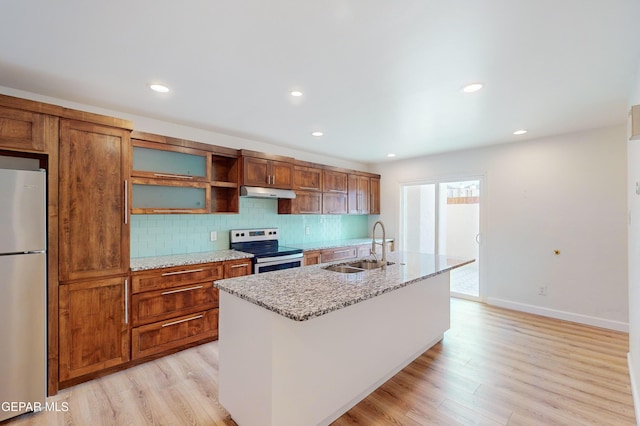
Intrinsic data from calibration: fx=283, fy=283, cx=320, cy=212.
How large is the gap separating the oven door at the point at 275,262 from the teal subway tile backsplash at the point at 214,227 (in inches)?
28.3

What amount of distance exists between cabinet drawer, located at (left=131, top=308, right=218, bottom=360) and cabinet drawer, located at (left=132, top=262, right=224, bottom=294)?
35 cm

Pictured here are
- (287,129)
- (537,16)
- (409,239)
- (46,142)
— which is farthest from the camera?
(409,239)

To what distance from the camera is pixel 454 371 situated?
2.51 meters

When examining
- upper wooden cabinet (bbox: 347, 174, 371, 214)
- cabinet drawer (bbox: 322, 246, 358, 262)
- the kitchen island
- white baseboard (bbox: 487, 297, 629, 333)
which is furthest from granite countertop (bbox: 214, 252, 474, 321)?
upper wooden cabinet (bbox: 347, 174, 371, 214)

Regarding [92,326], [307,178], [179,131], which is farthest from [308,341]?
[307,178]

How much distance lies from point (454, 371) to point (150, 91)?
142 inches

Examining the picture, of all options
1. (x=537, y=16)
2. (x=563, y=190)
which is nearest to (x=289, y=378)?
(x=537, y=16)

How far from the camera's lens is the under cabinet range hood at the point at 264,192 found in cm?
357

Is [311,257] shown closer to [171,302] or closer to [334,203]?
[334,203]

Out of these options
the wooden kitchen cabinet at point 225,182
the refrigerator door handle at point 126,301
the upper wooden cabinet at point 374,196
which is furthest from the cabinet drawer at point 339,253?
the refrigerator door handle at point 126,301

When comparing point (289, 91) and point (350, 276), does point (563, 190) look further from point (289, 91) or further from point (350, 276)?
point (289, 91)

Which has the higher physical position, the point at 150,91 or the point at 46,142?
the point at 150,91

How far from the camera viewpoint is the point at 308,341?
169cm

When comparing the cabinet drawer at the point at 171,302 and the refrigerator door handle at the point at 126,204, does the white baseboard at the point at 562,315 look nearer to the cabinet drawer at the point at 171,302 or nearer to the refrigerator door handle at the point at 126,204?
the cabinet drawer at the point at 171,302
